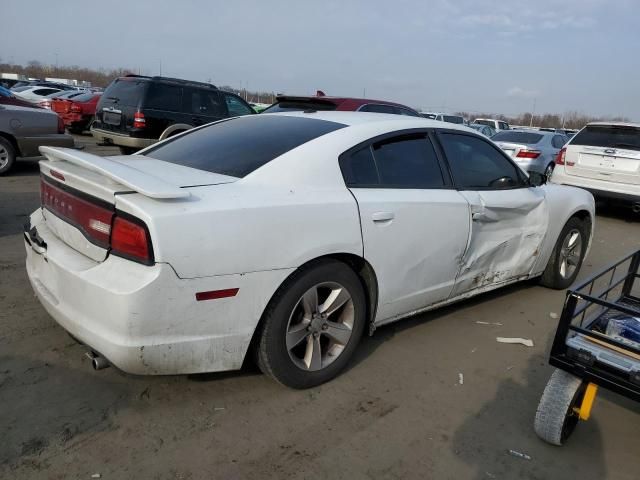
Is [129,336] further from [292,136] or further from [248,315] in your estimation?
[292,136]

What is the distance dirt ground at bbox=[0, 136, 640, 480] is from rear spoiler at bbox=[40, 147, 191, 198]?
1137 mm

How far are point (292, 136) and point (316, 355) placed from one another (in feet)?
4.30

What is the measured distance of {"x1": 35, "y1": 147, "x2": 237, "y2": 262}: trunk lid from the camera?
92.4 inches

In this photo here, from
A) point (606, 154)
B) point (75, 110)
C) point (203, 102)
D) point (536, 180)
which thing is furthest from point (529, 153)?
point (75, 110)

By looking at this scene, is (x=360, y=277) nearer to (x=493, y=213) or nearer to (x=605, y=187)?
(x=493, y=213)

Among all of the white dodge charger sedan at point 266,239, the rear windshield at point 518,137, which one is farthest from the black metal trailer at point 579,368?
the rear windshield at point 518,137

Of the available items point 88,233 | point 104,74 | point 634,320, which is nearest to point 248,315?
point 88,233

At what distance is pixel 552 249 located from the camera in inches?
181

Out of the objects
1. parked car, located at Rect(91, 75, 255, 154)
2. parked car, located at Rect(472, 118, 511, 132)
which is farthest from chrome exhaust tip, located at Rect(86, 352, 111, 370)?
parked car, located at Rect(472, 118, 511, 132)

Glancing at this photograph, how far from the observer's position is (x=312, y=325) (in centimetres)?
280

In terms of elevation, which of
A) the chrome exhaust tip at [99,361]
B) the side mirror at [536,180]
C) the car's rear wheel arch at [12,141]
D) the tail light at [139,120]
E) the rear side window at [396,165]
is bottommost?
the chrome exhaust tip at [99,361]

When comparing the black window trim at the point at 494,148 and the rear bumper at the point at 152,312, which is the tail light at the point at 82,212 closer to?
the rear bumper at the point at 152,312

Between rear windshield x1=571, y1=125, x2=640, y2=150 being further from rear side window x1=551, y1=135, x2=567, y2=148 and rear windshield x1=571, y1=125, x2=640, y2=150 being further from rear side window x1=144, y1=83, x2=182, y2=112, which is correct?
rear side window x1=144, y1=83, x2=182, y2=112

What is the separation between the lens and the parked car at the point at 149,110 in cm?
965
